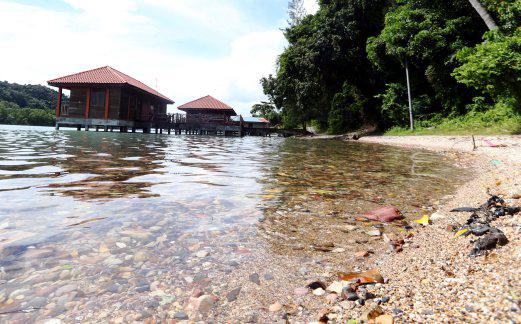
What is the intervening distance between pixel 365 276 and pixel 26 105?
91125 millimetres

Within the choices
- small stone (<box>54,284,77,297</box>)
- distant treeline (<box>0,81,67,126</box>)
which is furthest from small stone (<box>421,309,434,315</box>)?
distant treeline (<box>0,81,67,126</box>)

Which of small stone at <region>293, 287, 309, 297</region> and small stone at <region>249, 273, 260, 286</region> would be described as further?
small stone at <region>249, 273, 260, 286</region>

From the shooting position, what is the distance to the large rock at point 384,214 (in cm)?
307

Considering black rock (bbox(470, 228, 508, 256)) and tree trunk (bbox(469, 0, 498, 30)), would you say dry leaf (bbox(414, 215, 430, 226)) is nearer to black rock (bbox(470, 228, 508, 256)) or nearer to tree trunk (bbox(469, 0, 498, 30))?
black rock (bbox(470, 228, 508, 256))

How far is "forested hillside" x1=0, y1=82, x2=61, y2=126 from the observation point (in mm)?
51062

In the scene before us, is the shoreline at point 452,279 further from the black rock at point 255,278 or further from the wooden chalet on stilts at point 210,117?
the wooden chalet on stilts at point 210,117

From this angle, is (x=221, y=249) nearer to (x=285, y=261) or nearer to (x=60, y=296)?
(x=285, y=261)

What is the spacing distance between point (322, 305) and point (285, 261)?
561 millimetres

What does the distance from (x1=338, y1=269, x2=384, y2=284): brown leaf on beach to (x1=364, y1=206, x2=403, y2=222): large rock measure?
4.19 ft

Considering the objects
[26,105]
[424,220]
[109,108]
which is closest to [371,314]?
[424,220]

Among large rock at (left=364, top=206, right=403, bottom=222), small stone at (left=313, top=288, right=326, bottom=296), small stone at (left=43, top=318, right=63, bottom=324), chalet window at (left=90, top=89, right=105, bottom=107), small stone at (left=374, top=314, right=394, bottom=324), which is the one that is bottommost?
small stone at (left=43, top=318, right=63, bottom=324)

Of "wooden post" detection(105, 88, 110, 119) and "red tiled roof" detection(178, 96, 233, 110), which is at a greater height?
"red tiled roof" detection(178, 96, 233, 110)

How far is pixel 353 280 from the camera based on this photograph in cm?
178

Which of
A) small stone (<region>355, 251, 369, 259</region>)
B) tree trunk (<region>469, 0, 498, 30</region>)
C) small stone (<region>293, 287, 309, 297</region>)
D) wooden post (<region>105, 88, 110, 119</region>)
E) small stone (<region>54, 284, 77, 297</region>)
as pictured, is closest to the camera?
small stone (<region>54, 284, 77, 297</region>)
